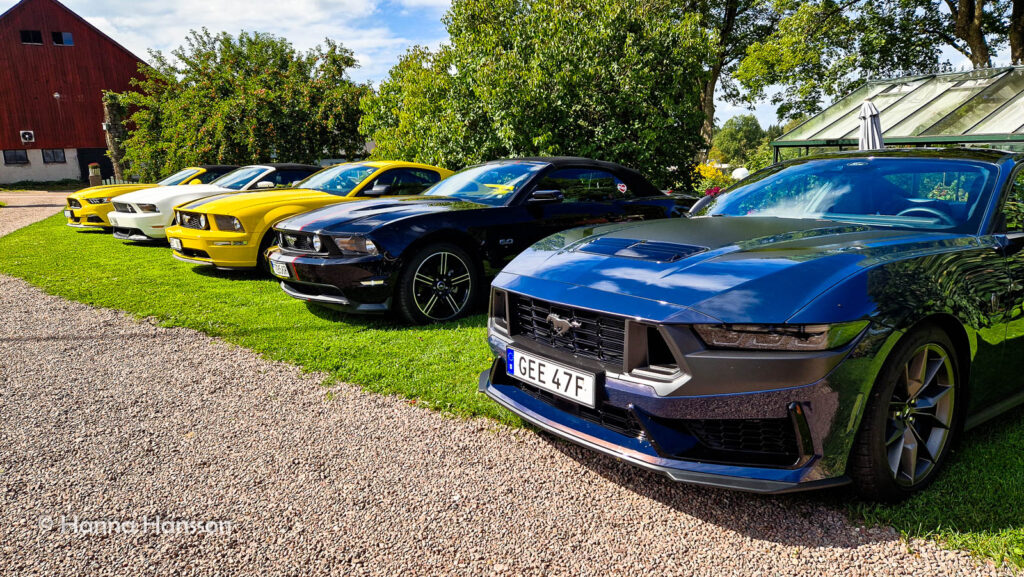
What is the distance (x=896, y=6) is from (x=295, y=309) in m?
25.9

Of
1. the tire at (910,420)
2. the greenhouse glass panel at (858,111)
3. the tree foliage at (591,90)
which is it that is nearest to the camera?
the tire at (910,420)

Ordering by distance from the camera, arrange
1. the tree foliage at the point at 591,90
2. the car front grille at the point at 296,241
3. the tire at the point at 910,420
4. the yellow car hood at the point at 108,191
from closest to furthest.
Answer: the tire at the point at 910,420 → the car front grille at the point at 296,241 → the tree foliage at the point at 591,90 → the yellow car hood at the point at 108,191

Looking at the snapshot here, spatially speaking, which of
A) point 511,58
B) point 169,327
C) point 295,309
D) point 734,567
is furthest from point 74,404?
point 511,58

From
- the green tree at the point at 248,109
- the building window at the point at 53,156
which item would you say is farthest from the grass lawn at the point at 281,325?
the building window at the point at 53,156

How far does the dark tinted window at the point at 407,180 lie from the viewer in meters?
7.54

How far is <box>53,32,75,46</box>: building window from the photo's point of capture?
34812mm

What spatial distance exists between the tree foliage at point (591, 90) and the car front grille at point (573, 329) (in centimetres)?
752

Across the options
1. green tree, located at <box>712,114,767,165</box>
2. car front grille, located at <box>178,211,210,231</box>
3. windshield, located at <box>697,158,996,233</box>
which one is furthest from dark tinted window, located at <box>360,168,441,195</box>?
green tree, located at <box>712,114,767,165</box>

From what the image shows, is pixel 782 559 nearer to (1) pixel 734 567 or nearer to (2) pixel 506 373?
(1) pixel 734 567

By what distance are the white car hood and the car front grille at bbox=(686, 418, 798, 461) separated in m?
8.86

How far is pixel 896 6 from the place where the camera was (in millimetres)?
23047

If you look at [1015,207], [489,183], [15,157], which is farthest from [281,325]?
[15,157]

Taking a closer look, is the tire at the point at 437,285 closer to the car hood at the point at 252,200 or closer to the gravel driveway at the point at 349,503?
the gravel driveway at the point at 349,503

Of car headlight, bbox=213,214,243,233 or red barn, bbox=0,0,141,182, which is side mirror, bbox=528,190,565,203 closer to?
car headlight, bbox=213,214,243,233
